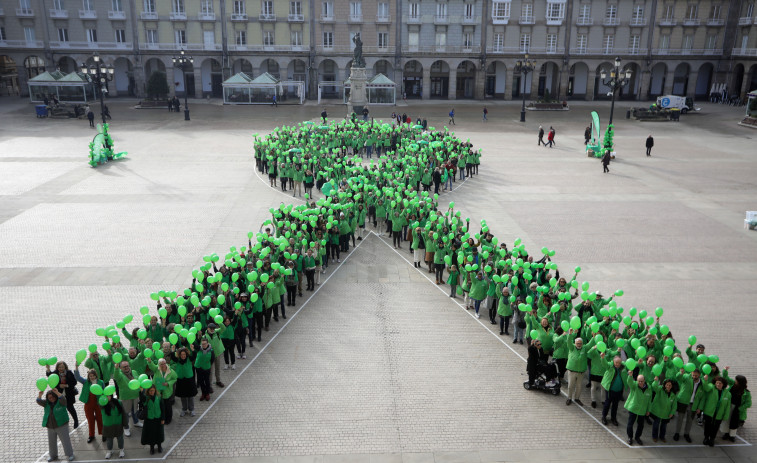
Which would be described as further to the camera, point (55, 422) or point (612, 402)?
point (612, 402)

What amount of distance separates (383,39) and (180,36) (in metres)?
20.4

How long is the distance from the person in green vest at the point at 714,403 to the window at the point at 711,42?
63.3m

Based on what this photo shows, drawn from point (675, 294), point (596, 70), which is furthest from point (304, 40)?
point (675, 294)

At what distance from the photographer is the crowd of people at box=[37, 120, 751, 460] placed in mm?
9844

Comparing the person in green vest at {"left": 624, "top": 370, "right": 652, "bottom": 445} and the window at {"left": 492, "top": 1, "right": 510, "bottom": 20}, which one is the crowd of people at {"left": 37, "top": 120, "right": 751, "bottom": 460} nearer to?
the person in green vest at {"left": 624, "top": 370, "right": 652, "bottom": 445}

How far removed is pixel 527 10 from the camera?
61812 mm

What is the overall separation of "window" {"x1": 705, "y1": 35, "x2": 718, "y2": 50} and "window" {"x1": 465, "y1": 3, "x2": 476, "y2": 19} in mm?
23949

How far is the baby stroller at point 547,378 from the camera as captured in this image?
11.4 m

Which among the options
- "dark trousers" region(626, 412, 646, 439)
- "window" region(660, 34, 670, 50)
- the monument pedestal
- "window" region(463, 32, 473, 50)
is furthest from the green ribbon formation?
"window" region(660, 34, 670, 50)

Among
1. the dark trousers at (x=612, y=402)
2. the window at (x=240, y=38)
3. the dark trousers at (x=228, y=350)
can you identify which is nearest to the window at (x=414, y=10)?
the window at (x=240, y=38)

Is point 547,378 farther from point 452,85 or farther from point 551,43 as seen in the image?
point 551,43

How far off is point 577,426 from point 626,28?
60.9 metres

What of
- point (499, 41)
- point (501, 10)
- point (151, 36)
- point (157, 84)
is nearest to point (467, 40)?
point (499, 41)

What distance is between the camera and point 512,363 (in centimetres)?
1257
